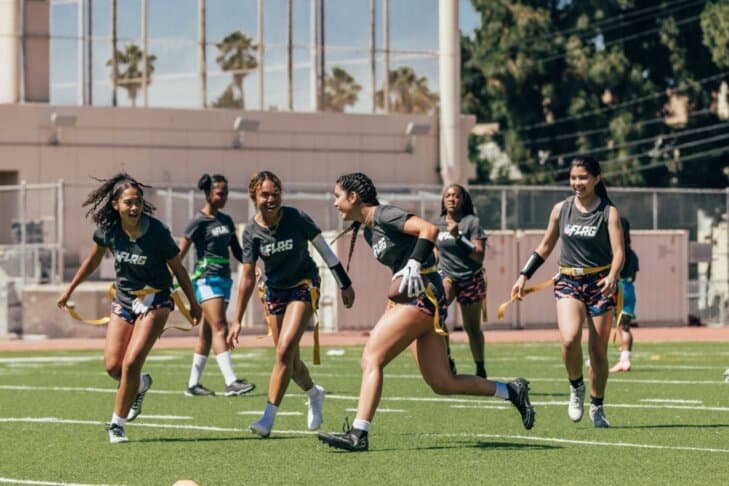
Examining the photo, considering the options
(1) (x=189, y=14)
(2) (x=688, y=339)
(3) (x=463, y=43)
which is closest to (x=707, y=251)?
(2) (x=688, y=339)

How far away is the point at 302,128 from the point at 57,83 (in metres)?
6.57

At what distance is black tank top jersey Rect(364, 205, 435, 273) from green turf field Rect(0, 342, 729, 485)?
1333 millimetres

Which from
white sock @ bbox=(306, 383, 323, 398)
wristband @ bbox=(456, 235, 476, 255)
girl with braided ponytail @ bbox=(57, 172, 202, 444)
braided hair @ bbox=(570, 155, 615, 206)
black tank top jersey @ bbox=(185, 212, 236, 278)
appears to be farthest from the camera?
wristband @ bbox=(456, 235, 476, 255)

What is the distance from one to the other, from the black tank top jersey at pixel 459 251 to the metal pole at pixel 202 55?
25.6 m

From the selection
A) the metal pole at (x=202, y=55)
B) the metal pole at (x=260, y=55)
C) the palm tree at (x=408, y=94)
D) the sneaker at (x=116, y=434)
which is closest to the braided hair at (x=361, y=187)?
the sneaker at (x=116, y=434)

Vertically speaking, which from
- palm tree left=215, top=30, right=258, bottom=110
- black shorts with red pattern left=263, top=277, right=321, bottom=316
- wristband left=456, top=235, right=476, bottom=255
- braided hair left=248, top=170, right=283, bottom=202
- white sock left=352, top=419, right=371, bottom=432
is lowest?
white sock left=352, top=419, right=371, bottom=432

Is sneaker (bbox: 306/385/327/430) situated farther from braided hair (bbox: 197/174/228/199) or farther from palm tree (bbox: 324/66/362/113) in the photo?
palm tree (bbox: 324/66/362/113)

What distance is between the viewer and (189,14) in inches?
1719

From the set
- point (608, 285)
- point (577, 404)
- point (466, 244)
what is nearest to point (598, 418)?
point (577, 404)

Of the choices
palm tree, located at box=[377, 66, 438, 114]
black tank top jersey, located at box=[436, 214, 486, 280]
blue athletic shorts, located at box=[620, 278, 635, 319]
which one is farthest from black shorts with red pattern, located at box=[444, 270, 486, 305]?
palm tree, located at box=[377, 66, 438, 114]

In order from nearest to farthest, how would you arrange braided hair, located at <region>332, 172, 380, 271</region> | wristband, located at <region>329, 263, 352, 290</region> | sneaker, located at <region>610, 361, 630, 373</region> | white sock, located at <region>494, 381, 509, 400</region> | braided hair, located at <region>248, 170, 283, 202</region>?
braided hair, located at <region>332, 172, 380, 271</region>, white sock, located at <region>494, 381, 509, 400</region>, wristband, located at <region>329, 263, 352, 290</region>, braided hair, located at <region>248, 170, 283, 202</region>, sneaker, located at <region>610, 361, 630, 373</region>

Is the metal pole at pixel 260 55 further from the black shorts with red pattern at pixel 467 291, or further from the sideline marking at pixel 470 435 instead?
the sideline marking at pixel 470 435

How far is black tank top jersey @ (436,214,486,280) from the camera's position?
18.3 m

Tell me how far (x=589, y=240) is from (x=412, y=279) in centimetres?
247
